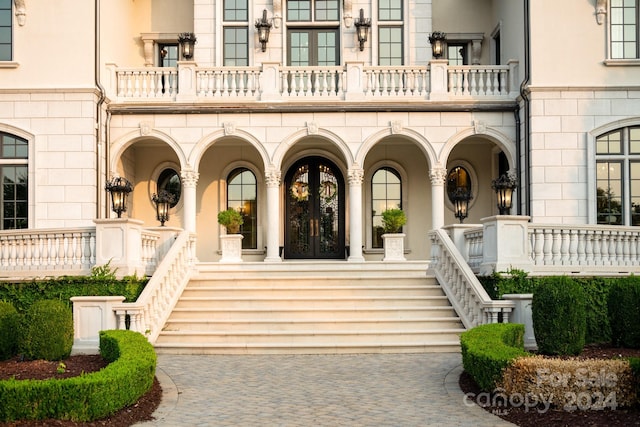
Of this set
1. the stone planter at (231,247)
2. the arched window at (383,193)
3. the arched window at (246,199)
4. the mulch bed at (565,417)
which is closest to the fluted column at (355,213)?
the arched window at (383,193)

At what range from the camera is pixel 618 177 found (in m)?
19.8

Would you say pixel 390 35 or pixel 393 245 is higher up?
pixel 390 35

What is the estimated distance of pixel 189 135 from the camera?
21.1 metres

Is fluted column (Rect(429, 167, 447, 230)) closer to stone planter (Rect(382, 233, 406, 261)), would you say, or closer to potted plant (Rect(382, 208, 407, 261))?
potted plant (Rect(382, 208, 407, 261))

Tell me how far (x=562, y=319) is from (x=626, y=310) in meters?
1.70

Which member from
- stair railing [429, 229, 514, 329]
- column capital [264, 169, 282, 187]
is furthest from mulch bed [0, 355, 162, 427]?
column capital [264, 169, 282, 187]

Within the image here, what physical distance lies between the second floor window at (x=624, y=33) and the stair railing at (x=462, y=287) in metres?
7.45

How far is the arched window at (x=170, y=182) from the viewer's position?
23.5 meters

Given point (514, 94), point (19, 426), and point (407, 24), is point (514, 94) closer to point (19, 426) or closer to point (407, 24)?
point (407, 24)

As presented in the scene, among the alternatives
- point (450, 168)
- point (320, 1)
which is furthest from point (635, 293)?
point (320, 1)

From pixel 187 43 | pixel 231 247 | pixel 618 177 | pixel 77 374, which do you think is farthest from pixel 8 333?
pixel 618 177

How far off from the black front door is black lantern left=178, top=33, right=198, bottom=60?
4558mm

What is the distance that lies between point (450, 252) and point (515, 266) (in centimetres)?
164

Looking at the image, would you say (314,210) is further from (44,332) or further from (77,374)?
(77,374)
